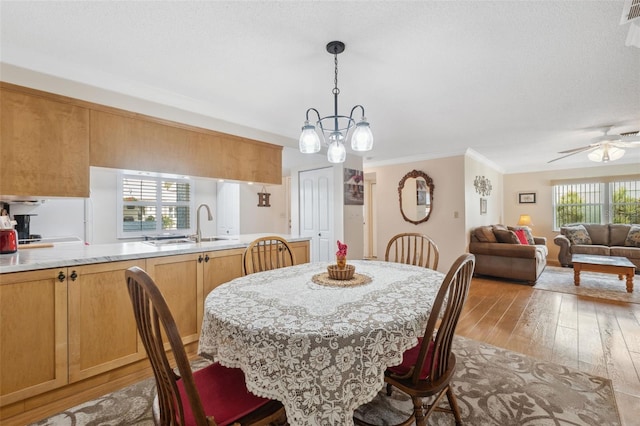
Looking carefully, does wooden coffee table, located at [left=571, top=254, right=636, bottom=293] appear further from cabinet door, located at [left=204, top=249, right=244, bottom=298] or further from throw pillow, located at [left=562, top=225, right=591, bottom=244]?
cabinet door, located at [left=204, top=249, right=244, bottom=298]

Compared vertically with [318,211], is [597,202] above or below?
above

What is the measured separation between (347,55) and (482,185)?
189 inches

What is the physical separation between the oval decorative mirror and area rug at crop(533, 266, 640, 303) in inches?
79.3

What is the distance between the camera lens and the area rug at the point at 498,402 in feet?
5.24

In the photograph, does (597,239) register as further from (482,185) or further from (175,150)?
(175,150)

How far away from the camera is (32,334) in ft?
5.51

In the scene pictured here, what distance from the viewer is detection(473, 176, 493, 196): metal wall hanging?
538 cm

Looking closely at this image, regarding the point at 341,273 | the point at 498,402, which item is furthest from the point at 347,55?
the point at 498,402

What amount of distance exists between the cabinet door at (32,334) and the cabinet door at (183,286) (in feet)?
1.80

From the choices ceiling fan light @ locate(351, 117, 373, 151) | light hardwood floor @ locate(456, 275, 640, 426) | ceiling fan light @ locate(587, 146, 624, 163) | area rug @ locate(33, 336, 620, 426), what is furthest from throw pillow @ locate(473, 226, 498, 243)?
ceiling fan light @ locate(351, 117, 373, 151)

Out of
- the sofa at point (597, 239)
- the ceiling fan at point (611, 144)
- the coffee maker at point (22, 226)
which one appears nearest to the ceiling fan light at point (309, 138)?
the coffee maker at point (22, 226)

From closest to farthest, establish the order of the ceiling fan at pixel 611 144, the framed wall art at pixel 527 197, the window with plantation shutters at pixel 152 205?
the ceiling fan at pixel 611 144 < the window with plantation shutters at pixel 152 205 < the framed wall art at pixel 527 197

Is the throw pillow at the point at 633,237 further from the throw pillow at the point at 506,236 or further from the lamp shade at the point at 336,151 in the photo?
the lamp shade at the point at 336,151

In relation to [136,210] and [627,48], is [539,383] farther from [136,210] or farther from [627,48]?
[136,210]
